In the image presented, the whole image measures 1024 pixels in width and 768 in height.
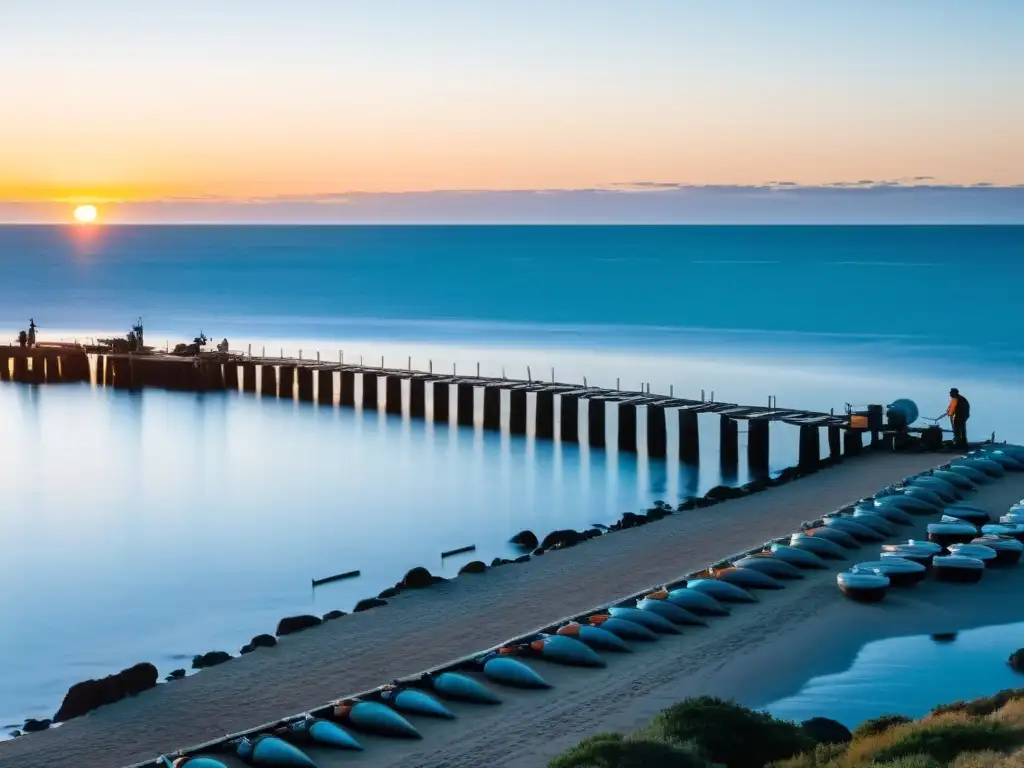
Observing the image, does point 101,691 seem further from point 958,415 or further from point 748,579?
point 958,415

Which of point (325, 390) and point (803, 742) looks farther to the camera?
point (325, 390)

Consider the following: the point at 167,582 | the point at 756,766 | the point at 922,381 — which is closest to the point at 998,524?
the point at 756,766

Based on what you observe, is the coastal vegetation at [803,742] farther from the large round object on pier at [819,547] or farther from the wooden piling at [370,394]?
the wooden piling at [370,394]

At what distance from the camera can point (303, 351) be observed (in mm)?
63500

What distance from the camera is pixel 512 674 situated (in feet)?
47.6

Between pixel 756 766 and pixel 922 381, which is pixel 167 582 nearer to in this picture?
pixel 756 766

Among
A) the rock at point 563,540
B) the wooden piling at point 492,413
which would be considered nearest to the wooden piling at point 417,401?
the wooden piling at point 492,413

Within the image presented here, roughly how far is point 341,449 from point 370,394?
6.54m

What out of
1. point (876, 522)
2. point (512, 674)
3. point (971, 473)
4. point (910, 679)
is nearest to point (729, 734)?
point (512, 674)

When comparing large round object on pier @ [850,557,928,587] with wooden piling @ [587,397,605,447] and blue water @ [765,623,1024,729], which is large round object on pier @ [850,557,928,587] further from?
wooden piling @ [587,397,605,447]

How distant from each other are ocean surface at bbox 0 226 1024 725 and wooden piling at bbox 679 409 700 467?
1.45ft

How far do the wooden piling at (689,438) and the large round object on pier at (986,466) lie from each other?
27.7ft

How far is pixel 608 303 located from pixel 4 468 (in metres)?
64.4

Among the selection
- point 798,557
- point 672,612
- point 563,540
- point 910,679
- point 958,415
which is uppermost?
point 958,415
